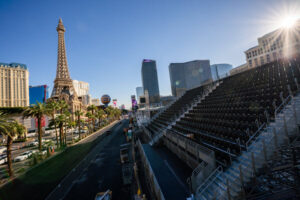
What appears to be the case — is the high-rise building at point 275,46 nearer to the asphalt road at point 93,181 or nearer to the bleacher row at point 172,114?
the bleacher row at point 172,114

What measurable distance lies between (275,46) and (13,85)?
201 m

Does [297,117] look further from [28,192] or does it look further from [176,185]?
[28,192]

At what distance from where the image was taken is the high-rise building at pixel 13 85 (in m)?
109

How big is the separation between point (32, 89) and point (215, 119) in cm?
14681

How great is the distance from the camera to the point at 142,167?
15.6 metres

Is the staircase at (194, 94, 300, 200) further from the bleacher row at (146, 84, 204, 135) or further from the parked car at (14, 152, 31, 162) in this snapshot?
the parked car at (14, 152, 31, 162)

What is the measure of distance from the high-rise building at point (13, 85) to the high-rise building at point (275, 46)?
18949 cm

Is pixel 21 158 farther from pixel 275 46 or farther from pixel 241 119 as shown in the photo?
pixel 275 46

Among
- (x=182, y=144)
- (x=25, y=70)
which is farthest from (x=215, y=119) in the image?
(x=25, y=70)

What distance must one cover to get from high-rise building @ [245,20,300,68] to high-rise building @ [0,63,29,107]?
189 metres

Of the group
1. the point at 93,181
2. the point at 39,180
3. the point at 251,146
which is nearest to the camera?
the point at 251,146

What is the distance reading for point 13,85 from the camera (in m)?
114

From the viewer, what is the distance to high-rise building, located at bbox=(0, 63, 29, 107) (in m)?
109

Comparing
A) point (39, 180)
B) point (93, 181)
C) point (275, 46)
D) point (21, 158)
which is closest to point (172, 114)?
point (93, 181)
